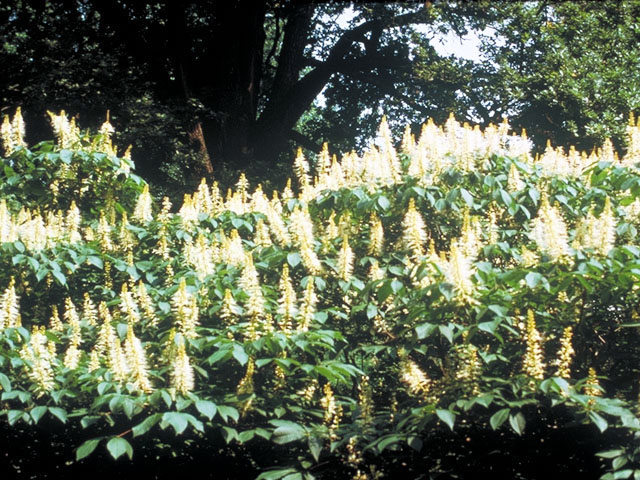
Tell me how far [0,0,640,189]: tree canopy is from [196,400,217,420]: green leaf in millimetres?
8495

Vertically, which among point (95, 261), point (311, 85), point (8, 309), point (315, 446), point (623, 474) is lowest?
point (623, 474)

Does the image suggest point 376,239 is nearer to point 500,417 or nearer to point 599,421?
point 500,417

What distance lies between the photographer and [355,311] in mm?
4406

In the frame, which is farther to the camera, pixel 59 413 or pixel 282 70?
pixel 282 70

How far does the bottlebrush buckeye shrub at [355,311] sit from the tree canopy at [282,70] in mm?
6401

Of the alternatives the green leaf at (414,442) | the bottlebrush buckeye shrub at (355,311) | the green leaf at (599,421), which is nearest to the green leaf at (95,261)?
the bottlebrush buckeye shrub at (355,311)


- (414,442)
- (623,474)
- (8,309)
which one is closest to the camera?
(623,474)

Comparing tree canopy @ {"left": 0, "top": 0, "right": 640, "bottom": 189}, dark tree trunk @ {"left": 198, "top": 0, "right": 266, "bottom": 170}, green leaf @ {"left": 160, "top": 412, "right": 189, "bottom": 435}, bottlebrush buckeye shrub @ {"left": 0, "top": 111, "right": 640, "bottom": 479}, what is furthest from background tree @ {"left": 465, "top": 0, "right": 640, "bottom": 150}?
green leaf @ {"left": 160, "top": 412, "right": 189, "bottom": 435}

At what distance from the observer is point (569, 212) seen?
5.12 meters

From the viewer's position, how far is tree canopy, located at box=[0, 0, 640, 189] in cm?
1207

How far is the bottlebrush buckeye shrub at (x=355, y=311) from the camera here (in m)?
3.81

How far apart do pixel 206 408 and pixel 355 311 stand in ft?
3.44

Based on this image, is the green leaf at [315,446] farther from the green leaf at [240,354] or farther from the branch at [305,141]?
the branch at [305,141]

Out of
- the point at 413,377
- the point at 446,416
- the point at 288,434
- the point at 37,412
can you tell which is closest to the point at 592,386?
the point at 446,416
